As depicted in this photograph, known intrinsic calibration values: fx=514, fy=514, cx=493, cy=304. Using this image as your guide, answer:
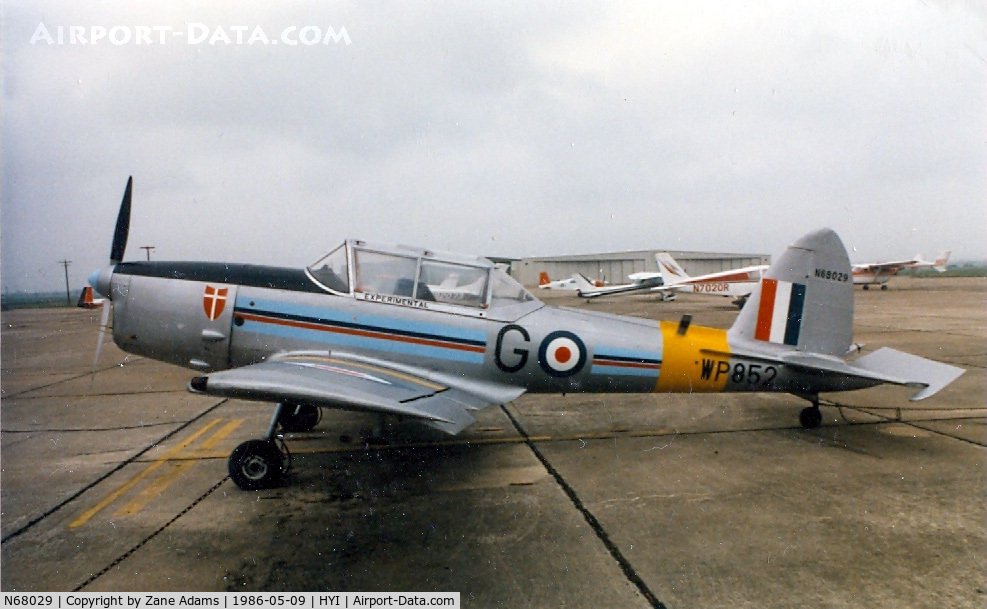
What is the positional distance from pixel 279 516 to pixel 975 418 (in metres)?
7.66

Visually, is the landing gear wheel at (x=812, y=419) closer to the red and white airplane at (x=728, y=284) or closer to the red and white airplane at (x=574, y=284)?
the red and white airplane at (x=728, y=284)

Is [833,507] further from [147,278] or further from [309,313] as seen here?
[147,278]

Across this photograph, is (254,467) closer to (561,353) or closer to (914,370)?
(561,353)

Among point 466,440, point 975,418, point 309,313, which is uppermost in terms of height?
point 309,313

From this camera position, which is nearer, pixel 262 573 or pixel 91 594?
pixel 91 594

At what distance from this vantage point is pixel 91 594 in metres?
2.72

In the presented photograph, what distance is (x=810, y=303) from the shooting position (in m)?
5.64

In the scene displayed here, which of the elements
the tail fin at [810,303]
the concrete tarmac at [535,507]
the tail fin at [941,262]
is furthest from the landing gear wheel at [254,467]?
the tail fin at [941,262]

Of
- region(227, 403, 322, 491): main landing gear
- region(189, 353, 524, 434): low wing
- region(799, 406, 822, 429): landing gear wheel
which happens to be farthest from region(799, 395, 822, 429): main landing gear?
region(227, 403, 322, 491): main landing gear

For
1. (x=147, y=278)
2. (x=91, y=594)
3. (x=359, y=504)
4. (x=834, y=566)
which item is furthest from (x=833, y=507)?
(x=147, y=278)

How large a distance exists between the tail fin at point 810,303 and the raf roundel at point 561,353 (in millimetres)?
1875

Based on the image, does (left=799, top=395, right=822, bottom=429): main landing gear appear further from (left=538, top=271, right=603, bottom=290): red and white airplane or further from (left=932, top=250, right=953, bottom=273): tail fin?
(left=932, top=250, right=953, bottom=273): tail fin

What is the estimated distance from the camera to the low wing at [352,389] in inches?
137

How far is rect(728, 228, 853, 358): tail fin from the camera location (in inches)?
222
